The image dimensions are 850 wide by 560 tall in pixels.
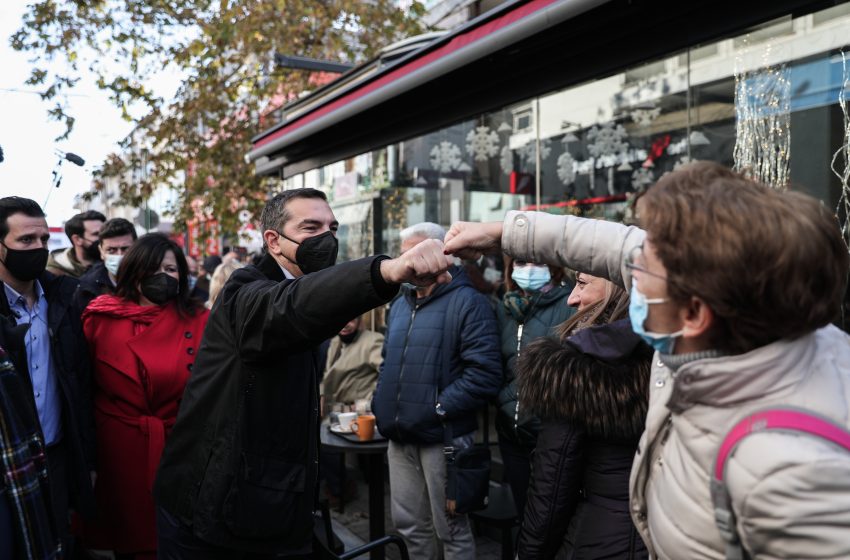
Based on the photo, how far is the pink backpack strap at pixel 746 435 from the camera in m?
1.10

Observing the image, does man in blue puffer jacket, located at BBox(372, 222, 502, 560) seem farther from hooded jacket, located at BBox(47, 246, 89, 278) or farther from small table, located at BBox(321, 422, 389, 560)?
hooded jacket, located at BBox(47, 246, 89, 278)

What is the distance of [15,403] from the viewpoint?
2.23 metres

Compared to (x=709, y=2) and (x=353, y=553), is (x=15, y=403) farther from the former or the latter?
(x=709, y=2)

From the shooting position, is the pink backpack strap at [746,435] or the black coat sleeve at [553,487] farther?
the black coat sleeve at [553,487]

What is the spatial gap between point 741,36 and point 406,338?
2874mm

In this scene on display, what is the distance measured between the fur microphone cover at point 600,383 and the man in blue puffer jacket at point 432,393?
5.36ft

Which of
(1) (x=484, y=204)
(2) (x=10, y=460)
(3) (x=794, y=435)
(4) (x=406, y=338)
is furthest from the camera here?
(1) (x=484, y=204)

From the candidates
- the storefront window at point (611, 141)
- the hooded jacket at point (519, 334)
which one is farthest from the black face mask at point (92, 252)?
the hooded jacket at point (519, 334)

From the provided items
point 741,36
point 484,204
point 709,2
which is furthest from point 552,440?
point 484,204

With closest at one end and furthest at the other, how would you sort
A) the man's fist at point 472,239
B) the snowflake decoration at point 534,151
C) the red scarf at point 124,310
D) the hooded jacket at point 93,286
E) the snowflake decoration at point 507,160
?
the man's fist at point 472,239, the red scarf at point 124,310, the hooded jacket at point 93,286, the snowflake decoration at point 534,151, the snowflake decoration at point 507,160

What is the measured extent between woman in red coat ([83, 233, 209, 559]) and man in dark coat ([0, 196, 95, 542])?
202 millimetres

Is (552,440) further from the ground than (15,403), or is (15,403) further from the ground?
(15,403)

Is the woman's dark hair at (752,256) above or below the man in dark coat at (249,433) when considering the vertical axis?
above

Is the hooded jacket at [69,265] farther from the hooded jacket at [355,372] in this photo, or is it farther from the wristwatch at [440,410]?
the wristwatch at [440,410]
